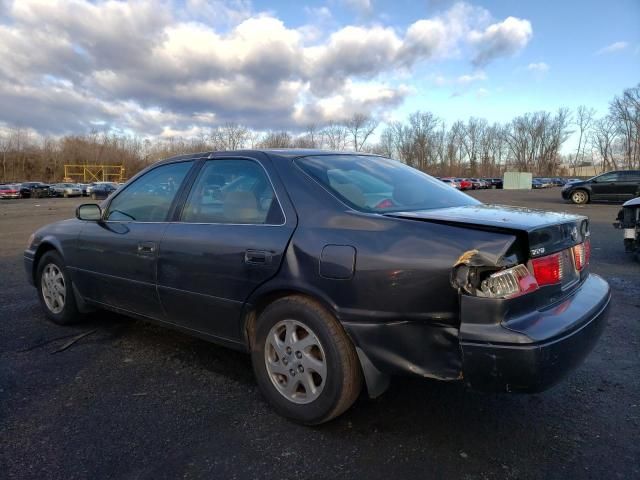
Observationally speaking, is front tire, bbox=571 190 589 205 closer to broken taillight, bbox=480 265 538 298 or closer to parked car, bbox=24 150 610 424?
parked car, bbox=24 150 610 424

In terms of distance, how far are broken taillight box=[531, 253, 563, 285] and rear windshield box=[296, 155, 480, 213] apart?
2.58 ft

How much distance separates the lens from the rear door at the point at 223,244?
9.01ft

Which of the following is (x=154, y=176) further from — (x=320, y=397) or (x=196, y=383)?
(x=320, y=397)

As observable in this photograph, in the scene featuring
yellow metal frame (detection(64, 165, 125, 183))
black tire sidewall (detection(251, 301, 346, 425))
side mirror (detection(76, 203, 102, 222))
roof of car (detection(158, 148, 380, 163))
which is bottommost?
black tire sidewall (detection(251, 301, 346, 425))

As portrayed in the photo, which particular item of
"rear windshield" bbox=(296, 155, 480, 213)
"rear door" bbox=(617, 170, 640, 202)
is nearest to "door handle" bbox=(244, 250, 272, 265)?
"rear windshield" bbox=(296, 155, 480, 213)

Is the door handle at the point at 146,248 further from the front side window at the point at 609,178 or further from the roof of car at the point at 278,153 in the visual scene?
the front side window at the point at 609,178

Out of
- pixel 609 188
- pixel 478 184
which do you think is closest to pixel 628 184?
pixel 609 188

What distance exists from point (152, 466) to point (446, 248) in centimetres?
174

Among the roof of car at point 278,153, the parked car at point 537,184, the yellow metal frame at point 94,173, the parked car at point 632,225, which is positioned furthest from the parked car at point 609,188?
the yellow metal frame at point 94,173

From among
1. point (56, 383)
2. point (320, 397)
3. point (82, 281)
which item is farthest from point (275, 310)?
point (82, 281)

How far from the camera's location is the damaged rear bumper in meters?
2.03

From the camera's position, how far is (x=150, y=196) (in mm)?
3705

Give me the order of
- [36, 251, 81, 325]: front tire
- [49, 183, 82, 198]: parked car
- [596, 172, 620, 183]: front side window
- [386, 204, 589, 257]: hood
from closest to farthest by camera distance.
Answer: [386, 204, 589, 257]: hood < [36, 251, 81, 325]: front tire < [596, 172, 620, 183]: front side window < [49, 183, 82, 198]: parked car

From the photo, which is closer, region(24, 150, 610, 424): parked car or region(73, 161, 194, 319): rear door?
region(24, 150, 610, 424): parked car
